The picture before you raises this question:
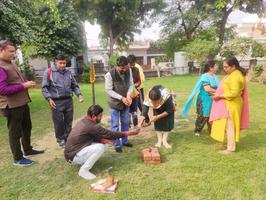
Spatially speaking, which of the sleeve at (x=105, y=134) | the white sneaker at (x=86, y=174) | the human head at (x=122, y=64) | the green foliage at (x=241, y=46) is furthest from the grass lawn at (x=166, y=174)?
the green foliage at (x=241, y=46)

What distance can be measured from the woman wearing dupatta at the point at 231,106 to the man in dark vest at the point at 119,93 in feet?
4.87

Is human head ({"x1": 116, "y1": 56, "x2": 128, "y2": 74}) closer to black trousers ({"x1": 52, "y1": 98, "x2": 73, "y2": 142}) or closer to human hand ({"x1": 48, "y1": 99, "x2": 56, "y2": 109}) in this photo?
black trousers ({"x1": 52, "y1": 98, "x2": 73, "y2": 142})

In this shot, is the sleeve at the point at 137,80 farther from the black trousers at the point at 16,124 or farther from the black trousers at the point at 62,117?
the black trousers at the point at 16,124

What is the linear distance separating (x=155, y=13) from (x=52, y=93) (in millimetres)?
23105

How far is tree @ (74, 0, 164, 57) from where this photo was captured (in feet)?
72.1

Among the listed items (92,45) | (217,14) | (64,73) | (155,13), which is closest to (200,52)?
(217,14)

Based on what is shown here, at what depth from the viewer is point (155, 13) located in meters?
26.1

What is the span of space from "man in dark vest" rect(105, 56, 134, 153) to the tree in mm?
18007

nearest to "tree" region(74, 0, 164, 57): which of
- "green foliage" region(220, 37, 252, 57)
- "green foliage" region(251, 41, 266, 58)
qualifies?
"green foliage" region(220, 37, 252, 57)

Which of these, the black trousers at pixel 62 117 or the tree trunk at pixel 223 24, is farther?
the tree trunk at pixel 223 24

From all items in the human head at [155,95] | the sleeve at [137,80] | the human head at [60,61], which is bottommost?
the human head at [155,95]

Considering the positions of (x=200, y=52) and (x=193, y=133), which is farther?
(x=200, y=52)

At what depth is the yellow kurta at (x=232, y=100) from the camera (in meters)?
4.28

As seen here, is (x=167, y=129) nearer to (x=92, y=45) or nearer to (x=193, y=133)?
(x=193, y=133)
